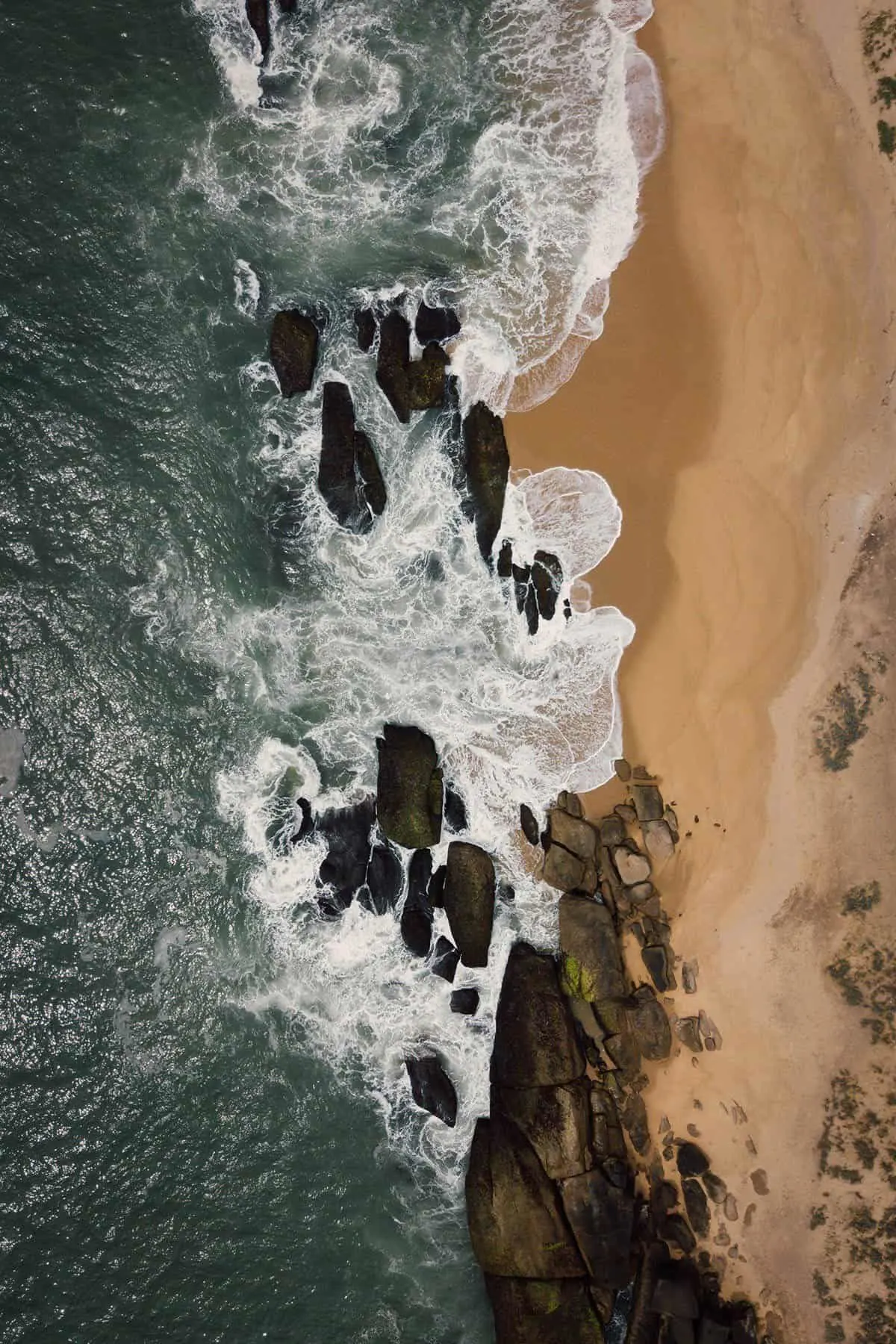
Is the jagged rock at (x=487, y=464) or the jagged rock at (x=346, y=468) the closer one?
the jagged rock at (x=487, y=464)

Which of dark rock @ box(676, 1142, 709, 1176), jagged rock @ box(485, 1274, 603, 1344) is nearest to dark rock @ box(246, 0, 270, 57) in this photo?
dark rock @ box(676, 1142, 709, 1176)

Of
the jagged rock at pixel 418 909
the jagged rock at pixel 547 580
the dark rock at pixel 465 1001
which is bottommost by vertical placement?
the dark rock at pixel 465 1001

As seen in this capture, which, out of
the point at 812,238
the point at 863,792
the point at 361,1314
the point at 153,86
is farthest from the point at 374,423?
the point at 361,1314

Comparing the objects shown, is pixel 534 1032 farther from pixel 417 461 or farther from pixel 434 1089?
pixel 417 461

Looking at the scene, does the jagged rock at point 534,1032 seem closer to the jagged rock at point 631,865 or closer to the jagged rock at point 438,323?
the jagged rock at point 631,865

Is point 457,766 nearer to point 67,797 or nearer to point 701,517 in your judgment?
point 701,517

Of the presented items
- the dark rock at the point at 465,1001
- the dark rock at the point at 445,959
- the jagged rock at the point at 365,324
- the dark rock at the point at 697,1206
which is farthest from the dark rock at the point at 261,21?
the dark rock at the point at 697,1206
